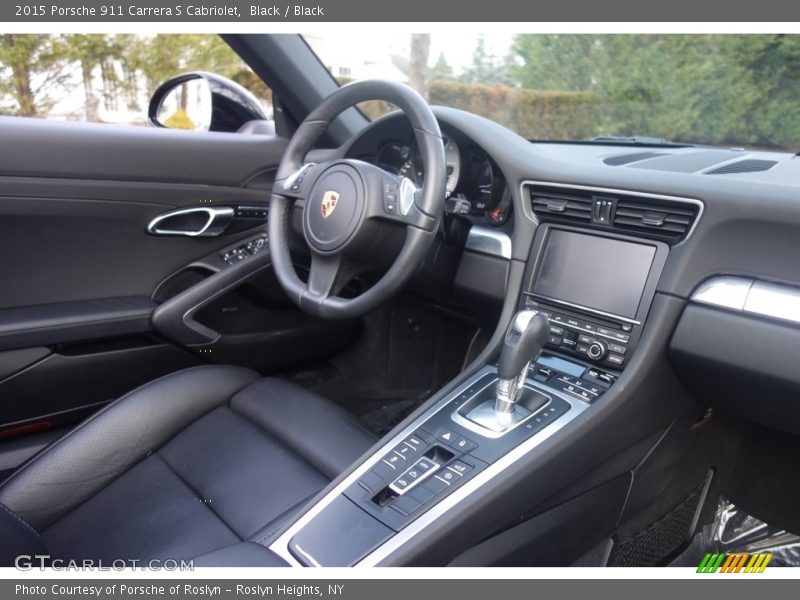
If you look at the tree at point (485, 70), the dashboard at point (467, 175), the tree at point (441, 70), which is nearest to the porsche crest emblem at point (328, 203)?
the dashboard at point (467, 175)

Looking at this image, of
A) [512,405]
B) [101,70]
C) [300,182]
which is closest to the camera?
[512,405]

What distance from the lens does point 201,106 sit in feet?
7.68

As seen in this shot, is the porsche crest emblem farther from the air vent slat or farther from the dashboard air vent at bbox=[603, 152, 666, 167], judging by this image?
the dashboard air vent at bbox=[603, 152, 666, 167]

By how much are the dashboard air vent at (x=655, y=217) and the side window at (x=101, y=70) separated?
4.22 ft

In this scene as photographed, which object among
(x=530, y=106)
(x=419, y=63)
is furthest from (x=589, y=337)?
(x=419, y=63)

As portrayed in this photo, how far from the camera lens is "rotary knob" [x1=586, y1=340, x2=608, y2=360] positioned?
4.59ft

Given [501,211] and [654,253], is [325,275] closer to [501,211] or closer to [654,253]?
[501,211]

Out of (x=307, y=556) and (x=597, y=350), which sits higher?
(x=597, y=350)

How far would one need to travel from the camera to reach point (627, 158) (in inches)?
65.4

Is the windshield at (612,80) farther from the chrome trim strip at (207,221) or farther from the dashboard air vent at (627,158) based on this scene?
the chrome trim strip at (207,221)

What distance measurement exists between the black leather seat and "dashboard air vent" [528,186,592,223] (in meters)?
0.67

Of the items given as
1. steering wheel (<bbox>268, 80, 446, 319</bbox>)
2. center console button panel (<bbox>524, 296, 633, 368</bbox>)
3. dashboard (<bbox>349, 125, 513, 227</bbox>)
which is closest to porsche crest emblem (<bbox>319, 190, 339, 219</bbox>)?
steering wheel (<bbox>268, 80, 446, 319</bbox>)

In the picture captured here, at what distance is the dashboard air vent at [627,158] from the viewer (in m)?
1.60

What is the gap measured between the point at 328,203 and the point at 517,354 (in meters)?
0.55
